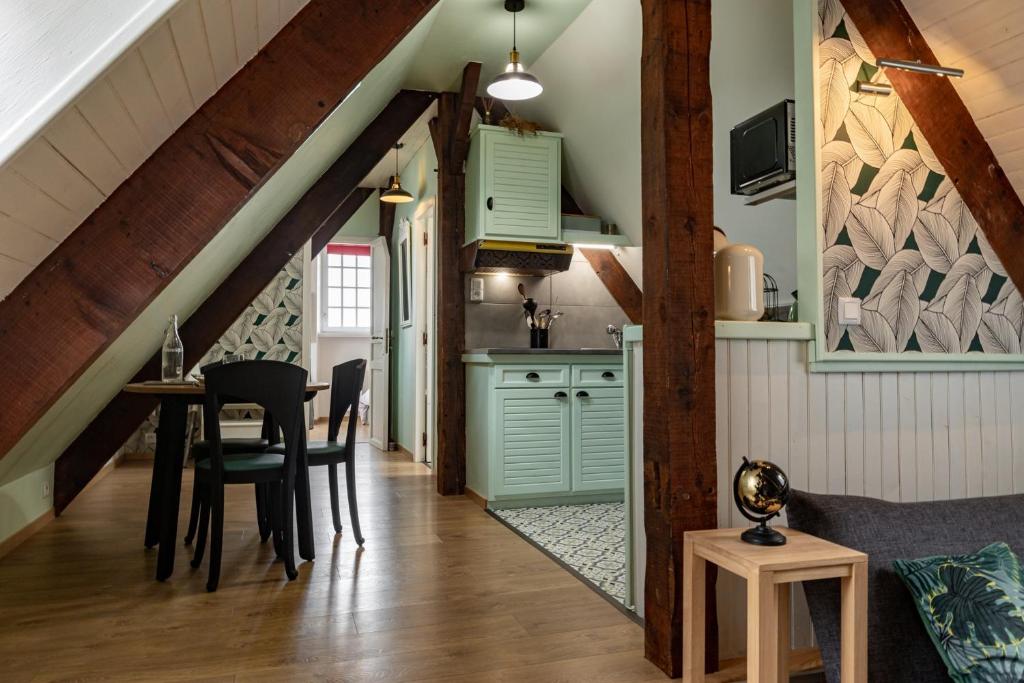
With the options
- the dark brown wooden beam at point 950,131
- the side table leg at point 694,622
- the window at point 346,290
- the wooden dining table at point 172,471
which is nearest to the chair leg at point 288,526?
the wooden dining table at point 172,471

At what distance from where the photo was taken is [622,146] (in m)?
4.33

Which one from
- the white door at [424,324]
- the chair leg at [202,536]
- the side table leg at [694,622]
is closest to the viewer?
the side table leg at [694,622]

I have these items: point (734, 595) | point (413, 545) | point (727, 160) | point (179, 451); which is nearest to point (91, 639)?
point (179, 451)

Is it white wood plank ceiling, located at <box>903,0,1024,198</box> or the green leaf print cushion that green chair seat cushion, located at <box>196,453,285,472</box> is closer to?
the green leaf print cushion

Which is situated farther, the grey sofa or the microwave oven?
the microwave oven

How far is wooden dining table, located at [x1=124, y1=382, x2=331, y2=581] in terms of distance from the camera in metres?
2.82

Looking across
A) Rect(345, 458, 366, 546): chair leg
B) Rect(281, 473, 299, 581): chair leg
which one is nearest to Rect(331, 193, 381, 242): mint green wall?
Rect(345, 458, 366, 546): chair leg

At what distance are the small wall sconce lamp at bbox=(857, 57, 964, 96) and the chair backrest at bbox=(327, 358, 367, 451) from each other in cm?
235

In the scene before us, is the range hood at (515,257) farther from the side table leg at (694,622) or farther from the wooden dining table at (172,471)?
the side table leg at (694,622)

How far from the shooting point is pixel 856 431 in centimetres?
229

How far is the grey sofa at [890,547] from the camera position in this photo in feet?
5.65

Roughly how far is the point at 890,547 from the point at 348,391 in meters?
2.47

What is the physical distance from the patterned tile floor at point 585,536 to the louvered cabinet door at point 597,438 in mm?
159

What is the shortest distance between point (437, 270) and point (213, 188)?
9.81 ft
